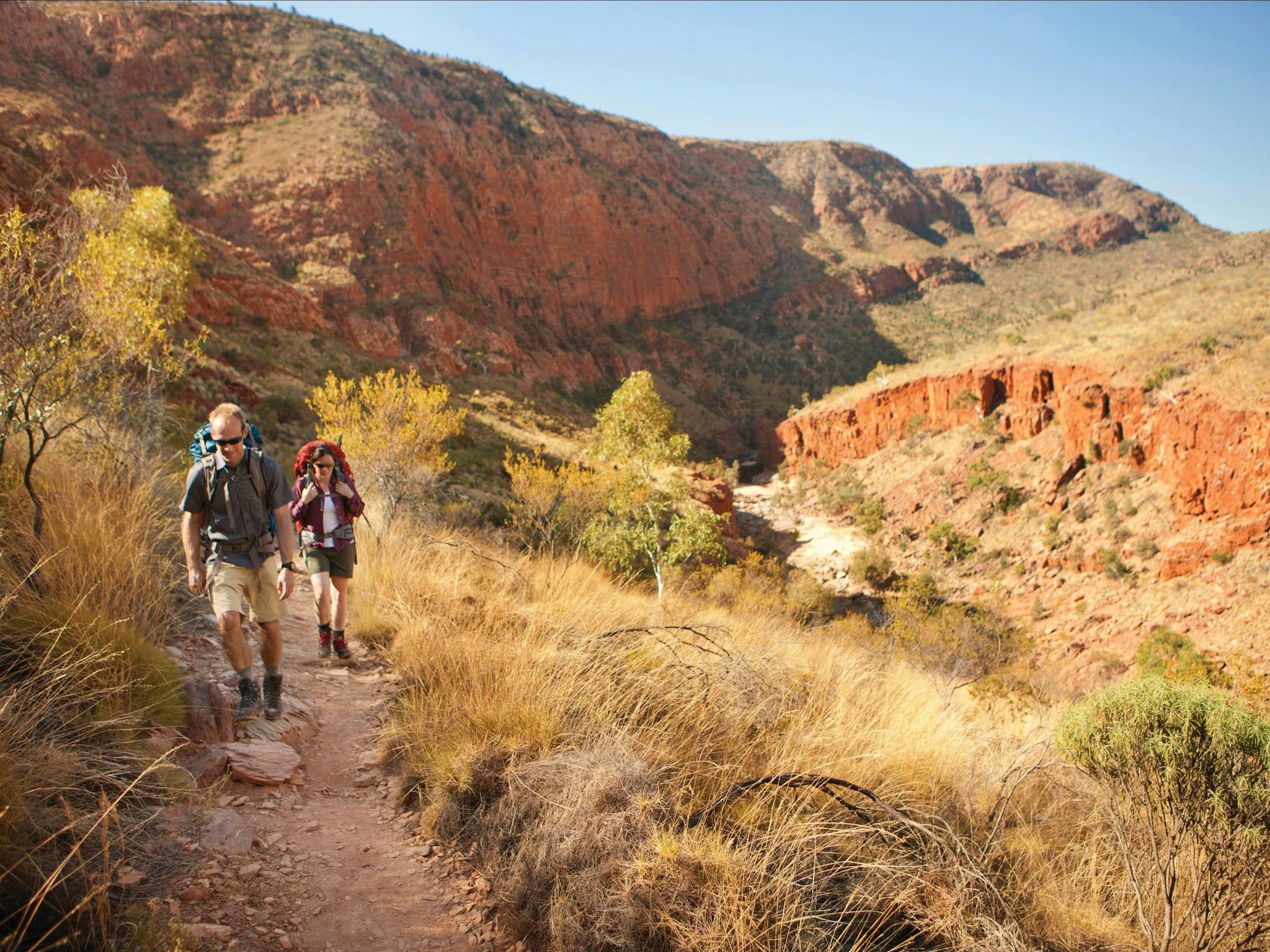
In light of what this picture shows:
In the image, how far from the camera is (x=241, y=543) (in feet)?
11.8

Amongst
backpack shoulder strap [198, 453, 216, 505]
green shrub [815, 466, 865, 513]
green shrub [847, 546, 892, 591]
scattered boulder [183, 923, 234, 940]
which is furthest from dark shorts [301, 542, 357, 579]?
green shrub [815, 466, 865, 513]

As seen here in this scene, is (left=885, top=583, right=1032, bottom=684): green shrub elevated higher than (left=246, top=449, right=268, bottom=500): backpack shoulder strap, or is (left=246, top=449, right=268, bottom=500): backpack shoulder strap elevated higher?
(left=246, top=449, right=268, bottom=500): backpack shoulder strap

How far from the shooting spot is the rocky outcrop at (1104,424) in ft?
47.0

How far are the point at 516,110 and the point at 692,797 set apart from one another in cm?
5919

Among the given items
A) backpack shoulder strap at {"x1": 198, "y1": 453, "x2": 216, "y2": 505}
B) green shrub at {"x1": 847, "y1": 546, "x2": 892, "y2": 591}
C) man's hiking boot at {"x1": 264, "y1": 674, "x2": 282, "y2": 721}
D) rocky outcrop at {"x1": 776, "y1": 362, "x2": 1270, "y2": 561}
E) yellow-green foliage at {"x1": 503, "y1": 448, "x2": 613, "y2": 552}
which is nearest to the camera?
backpack shoulder strap at {"x1": 198, "y1": 453, "x2": 216, "y2": 505}

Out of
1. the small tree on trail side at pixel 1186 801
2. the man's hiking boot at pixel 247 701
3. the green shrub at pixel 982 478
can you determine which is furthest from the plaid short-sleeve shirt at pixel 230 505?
the green shrub at pixel 982 478

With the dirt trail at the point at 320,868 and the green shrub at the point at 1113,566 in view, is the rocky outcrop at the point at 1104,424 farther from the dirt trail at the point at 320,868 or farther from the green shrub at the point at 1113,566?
the dirt trail at the point at 320,868

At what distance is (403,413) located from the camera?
12.2 metres

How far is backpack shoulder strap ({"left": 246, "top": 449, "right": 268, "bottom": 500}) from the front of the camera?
3656 mm

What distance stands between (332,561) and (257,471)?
145cm

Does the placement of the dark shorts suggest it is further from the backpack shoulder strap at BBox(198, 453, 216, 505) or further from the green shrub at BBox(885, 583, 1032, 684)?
the green shrub at BBox(885, 583, 1032, 684)

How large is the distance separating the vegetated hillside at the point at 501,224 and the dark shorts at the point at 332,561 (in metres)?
21.7

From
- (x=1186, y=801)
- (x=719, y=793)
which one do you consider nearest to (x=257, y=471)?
(x=719, y=793)

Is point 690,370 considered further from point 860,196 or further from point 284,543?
point 284,543
